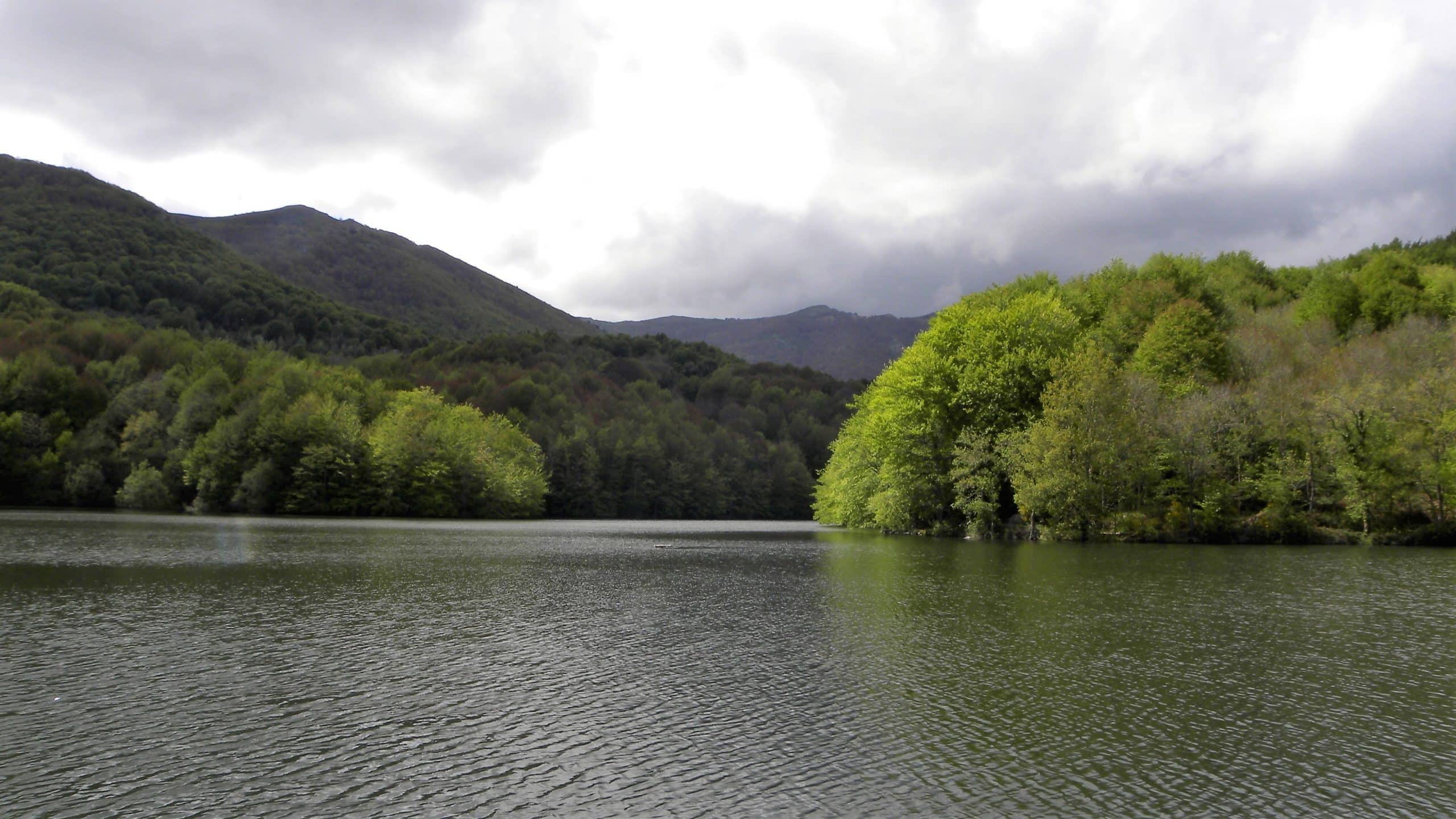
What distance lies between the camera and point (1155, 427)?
6506cm

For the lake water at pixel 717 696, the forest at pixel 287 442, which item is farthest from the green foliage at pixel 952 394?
the forest at pixel 287 442

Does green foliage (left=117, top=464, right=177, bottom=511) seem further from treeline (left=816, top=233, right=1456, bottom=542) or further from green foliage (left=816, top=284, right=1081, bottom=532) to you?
green foliage (left=816, top=284, right=1081, bottom=532)

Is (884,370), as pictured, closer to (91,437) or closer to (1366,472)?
(1366,472)

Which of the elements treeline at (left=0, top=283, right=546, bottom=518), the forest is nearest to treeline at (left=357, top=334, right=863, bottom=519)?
the forest

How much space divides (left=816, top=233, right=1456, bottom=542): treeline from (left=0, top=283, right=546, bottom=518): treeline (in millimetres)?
51591

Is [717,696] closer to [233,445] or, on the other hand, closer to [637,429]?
[233,445]

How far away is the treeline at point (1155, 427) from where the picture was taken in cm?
6081

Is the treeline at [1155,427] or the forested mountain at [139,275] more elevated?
the forested mountain at [139,275]

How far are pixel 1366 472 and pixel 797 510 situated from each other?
10208 cm

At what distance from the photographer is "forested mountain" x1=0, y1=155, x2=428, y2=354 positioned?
160 m

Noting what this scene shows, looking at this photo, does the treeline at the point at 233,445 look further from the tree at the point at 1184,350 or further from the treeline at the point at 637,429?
the tree at the point at 1184,350

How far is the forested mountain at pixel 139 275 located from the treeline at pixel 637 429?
22.8 meters

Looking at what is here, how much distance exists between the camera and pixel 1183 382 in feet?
225

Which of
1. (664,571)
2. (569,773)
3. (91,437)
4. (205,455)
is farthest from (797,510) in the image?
(569,773)
